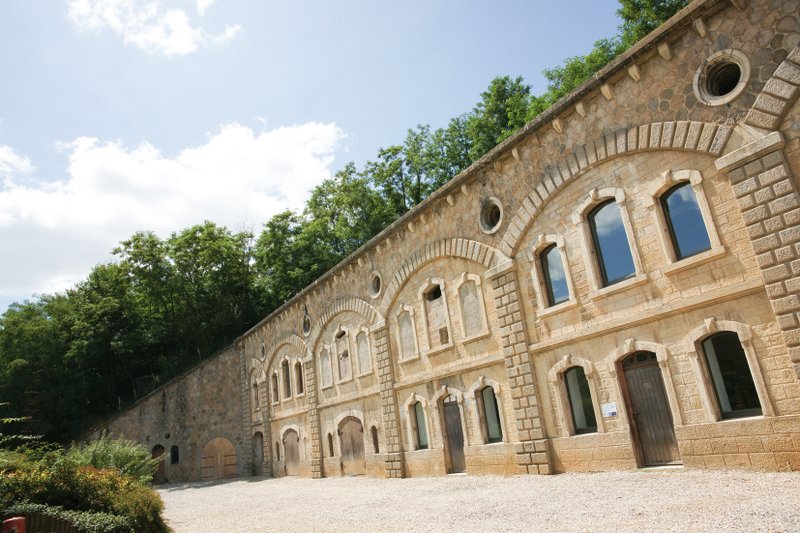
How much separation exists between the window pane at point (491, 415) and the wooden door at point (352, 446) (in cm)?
691

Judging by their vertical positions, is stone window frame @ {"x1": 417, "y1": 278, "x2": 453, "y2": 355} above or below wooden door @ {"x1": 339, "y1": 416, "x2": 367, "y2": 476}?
above

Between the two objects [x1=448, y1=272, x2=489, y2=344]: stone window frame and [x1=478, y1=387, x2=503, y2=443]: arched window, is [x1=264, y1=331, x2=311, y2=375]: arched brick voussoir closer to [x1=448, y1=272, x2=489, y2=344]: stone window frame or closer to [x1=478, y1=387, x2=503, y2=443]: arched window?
[x1=448, y1=272, x2=489, y2=344]: stone window frame

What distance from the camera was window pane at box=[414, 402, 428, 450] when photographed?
17031mm

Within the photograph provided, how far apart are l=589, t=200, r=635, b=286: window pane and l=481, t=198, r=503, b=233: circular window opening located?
9.63ft

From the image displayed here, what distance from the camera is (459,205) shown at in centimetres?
1582

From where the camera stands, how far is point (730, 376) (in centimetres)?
970

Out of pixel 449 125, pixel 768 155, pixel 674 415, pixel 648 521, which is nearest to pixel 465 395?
pixel 674 415

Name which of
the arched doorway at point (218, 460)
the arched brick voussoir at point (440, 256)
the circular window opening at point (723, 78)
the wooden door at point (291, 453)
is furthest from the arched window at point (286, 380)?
the circular window opening at point (723, 78)

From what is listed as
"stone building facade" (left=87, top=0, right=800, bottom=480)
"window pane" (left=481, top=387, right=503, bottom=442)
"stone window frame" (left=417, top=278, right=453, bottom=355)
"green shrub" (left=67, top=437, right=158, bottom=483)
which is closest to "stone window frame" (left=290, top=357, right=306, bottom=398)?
"stone building facade" (left=87, top=0, right=800, bottom=480)

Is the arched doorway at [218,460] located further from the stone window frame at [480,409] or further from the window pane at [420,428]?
the stone window frame at [480,409]

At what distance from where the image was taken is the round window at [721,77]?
31.4 ft

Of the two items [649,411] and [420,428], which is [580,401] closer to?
[649,411]

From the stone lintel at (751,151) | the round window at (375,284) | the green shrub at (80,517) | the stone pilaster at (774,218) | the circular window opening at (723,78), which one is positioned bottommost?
the green shrub at (80,517)

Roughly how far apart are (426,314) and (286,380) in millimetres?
12730
